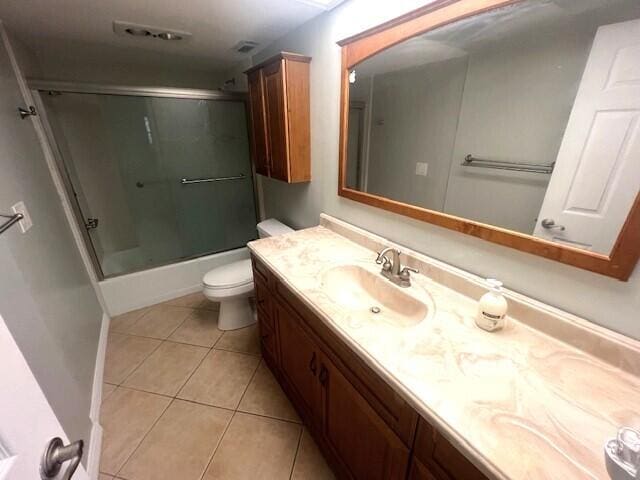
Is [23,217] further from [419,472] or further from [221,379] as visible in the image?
[419,472]

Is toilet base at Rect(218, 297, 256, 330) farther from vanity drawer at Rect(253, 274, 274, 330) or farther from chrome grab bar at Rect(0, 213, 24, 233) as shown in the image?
chrome grab bar at Rect(0, 213, 24, 233)

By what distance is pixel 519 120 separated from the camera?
82 centimetres

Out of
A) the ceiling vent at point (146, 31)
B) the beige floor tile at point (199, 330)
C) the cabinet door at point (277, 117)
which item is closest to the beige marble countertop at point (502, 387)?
the cabinet door at point (277, 117)

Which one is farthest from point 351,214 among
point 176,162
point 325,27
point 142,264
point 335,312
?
point 142,264

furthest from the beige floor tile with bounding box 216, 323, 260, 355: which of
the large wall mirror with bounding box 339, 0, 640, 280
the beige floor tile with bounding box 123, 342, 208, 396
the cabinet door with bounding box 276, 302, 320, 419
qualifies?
the large wall mirror with bounding box 339, 0, 640, 280

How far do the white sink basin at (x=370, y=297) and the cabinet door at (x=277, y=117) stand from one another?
0.89m

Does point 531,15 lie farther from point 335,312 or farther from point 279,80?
point 279,80

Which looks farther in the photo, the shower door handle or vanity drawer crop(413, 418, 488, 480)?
the shower door handle

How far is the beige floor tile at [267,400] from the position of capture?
4.73 feet

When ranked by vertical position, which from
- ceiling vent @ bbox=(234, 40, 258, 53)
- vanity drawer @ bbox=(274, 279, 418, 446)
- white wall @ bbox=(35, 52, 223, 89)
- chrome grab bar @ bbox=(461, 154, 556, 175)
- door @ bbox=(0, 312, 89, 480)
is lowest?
→ vanity drawer @ bbox=(274, 279, 418, 446)

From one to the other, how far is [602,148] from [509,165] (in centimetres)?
22

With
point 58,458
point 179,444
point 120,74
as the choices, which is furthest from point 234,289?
point 120,74

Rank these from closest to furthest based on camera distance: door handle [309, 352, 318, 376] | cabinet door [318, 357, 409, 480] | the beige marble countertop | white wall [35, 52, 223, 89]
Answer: the beige marble countertop → cabinet door [318, 357, 409, 480] → door handle [309, 352, 318, 376] → white wall [35, 52, 223, 89]

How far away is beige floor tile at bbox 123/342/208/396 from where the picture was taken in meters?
1.62
